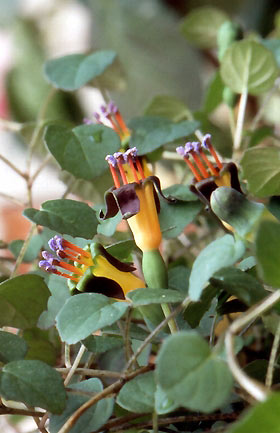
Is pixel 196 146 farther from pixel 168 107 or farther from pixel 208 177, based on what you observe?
pixel 168 107

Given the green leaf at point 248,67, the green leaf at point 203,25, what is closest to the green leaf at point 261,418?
the green leaf at point 248,67

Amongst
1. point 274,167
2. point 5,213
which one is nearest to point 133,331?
point 274,167

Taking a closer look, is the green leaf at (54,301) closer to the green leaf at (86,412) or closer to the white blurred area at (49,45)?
the green leaf at (86,412)

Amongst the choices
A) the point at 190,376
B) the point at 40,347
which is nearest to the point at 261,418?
the point at 190,376

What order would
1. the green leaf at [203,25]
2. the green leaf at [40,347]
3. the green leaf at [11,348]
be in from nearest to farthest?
the green leaf at [11,348]
the green leaf at [40,347]
the green leaf at [203,25]

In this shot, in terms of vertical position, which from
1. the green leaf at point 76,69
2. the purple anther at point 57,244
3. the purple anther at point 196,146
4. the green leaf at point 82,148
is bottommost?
the purple anther at point 57,244
